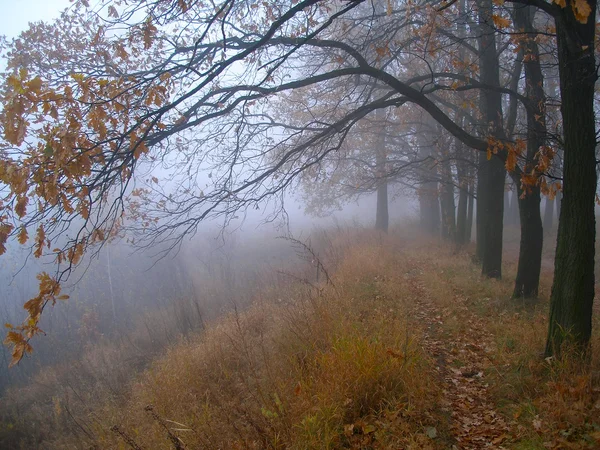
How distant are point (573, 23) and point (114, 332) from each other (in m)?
15.2

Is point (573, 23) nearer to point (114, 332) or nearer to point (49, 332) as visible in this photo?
point (114, 332)

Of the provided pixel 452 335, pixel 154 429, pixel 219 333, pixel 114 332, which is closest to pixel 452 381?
pixel 452 335

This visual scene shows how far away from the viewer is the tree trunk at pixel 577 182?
4.19m

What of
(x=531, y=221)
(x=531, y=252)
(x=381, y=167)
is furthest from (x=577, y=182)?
(x=381, y=167)

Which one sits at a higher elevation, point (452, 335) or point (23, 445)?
point (452, 335)

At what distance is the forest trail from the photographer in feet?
11.8

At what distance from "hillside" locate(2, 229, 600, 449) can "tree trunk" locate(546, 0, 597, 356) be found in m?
0.45

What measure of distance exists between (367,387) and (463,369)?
5.58 ft

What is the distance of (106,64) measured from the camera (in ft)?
20.6

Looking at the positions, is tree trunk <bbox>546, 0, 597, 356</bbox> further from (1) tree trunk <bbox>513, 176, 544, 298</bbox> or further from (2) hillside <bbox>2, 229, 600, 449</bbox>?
(1) tree trunk <bbox>513, 176, 544, 298</bbox>

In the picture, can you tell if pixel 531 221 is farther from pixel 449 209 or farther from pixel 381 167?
pixel 381 167

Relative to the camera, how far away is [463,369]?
4.91 meters

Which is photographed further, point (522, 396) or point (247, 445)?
point (522, 396)

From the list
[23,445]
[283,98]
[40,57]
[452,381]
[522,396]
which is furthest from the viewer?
[283,98]
